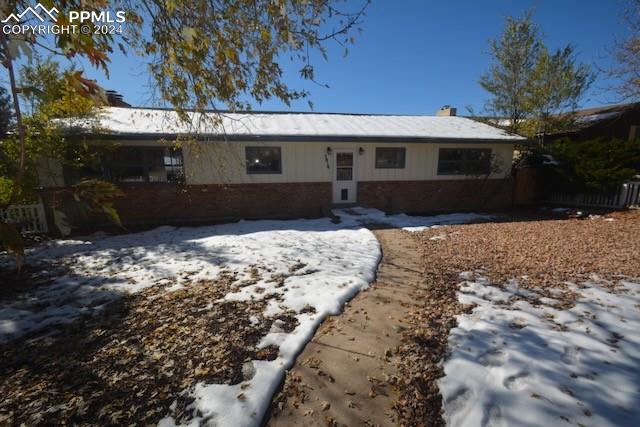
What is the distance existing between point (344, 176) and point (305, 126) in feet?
7.90

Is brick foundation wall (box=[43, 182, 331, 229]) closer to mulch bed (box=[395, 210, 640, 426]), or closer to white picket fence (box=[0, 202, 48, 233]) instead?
white picket fence (box=[0, 202, 48, 233])

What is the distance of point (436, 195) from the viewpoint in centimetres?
1130

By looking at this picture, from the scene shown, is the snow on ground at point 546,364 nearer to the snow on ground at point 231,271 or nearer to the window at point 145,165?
the snow on ground at point 231,271

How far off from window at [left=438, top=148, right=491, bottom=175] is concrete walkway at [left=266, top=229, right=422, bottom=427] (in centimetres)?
854

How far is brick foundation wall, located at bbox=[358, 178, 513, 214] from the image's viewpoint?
10859 millimetres

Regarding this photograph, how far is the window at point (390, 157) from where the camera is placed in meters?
10.7

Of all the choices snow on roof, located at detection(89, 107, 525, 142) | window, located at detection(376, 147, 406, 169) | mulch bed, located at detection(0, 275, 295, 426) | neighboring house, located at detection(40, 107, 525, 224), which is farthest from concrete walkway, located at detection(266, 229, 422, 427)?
window, located at detection(376, 147, 406, 169)

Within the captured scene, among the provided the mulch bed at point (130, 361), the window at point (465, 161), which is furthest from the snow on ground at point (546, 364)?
the window at point (465, 161)

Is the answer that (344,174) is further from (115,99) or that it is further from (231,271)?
(115,99)

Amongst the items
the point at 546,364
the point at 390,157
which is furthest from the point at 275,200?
the point at 546,364

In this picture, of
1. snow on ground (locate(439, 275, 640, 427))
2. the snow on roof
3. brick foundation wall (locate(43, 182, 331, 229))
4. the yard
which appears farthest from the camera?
brick foundation wall (locate(43, 182, 331, 229))

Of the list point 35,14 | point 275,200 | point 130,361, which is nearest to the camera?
point 35,14

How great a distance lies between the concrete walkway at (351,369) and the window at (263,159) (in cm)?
683

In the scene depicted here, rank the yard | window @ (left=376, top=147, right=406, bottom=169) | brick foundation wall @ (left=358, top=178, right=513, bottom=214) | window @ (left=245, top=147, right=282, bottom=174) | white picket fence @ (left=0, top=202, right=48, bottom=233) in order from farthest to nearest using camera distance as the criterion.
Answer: brick foundation wall @ (left=358, top=178, right=513, bottom=214), window @ (left=376, top=147, right=406, bottom=169), window @ (left=245, top=147, right=282, bottom=174), white picket fence @ (left=0, top=202, right=48, bottom=233), the yard
